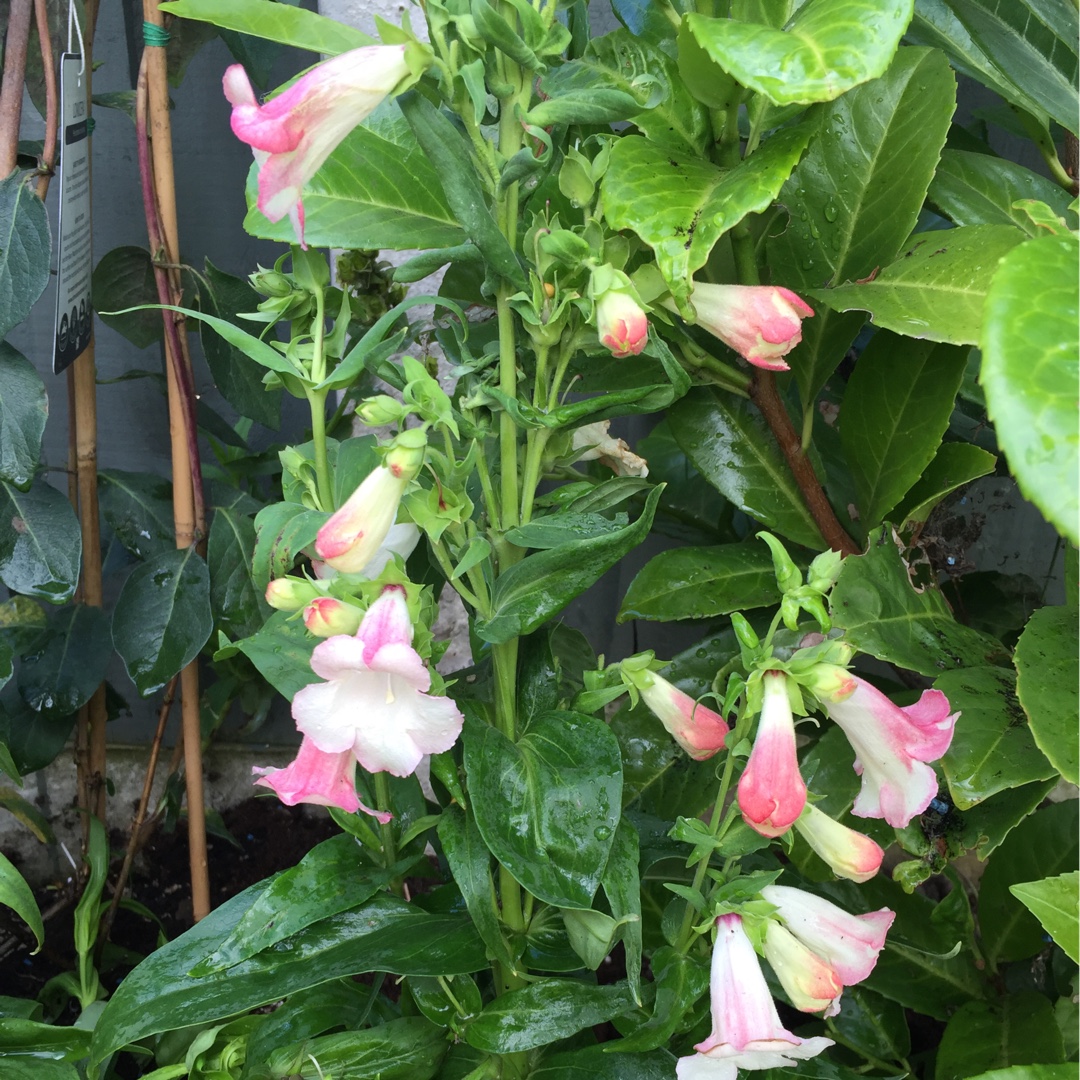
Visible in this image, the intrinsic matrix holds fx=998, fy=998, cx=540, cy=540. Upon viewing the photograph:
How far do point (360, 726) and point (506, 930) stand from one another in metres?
0.20

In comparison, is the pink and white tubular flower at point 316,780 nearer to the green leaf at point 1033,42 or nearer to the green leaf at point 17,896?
the green leaf at point 17,896

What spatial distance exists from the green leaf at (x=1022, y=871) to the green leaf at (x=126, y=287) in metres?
0.86

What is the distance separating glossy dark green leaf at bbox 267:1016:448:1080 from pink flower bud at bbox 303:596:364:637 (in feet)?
0.86

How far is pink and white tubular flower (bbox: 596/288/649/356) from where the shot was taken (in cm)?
44

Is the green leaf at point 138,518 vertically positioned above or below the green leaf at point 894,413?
below

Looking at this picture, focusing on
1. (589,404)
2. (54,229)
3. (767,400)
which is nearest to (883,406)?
(767,400)

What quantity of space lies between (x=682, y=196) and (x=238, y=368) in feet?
1.62

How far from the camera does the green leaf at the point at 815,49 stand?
44 cm

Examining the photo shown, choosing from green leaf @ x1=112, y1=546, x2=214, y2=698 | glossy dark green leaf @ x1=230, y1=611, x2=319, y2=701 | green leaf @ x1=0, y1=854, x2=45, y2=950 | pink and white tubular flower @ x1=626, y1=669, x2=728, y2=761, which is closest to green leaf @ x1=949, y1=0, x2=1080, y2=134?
pink and white tubular flower @ x1=626, y1=669, x2=728, y2=761

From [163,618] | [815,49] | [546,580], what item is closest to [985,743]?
[546,580]

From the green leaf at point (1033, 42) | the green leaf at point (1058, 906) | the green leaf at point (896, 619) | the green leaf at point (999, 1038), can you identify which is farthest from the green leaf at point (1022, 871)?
the green leaf at point (1033, 42)

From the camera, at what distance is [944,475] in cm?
69

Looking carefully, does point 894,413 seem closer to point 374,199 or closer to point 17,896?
point 374,199

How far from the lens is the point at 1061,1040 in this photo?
723 millimetres
